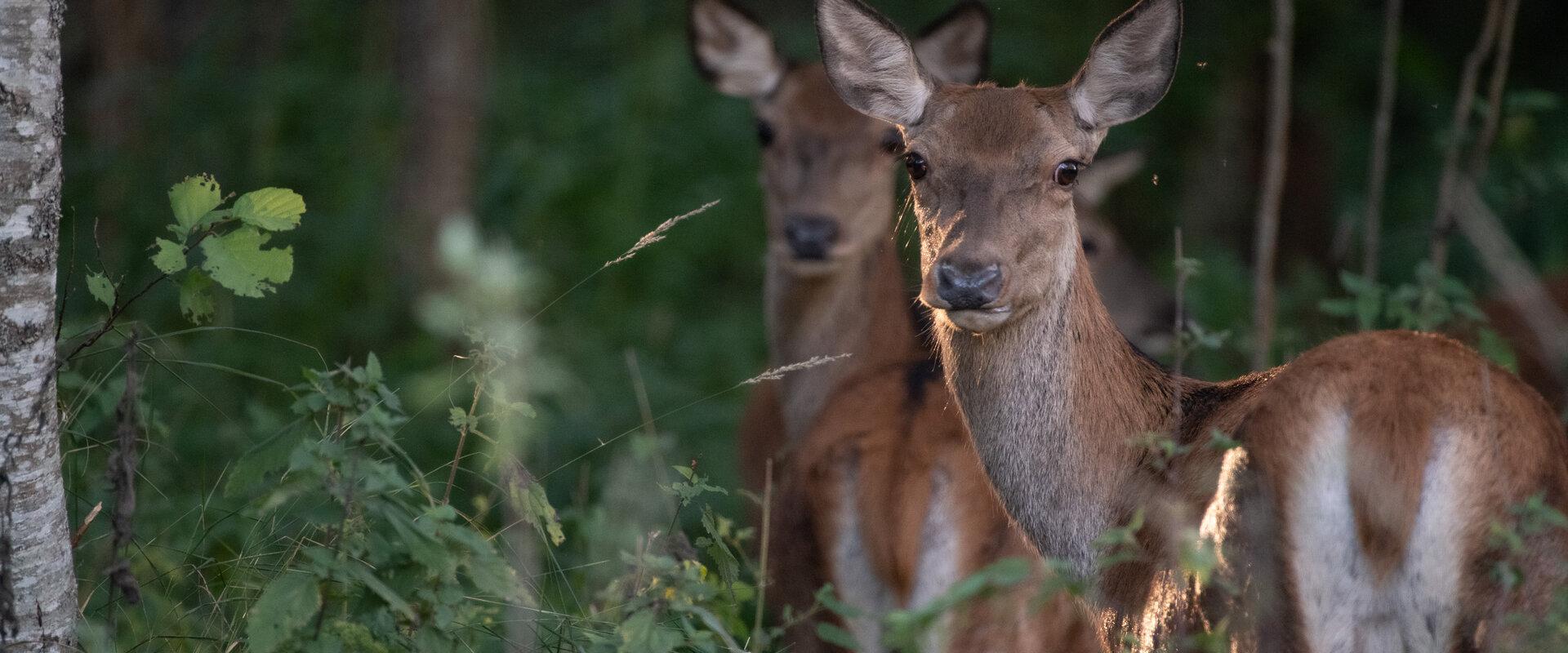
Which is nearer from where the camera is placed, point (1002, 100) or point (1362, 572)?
point (1362, 572)

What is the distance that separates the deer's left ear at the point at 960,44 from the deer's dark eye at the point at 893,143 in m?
1.20

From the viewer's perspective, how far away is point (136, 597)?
249cm

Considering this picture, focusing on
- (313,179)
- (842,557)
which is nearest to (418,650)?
(842,557)

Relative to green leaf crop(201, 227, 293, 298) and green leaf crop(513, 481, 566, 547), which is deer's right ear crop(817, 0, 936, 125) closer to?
green leaf crop(513, 481, 566, 547)

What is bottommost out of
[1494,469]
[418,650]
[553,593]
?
[553,593]

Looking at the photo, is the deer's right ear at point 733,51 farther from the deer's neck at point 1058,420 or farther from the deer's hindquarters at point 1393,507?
the deer's hindquarters at point 1393,507

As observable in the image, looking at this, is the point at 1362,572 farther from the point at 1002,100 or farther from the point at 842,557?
the point at 842,557

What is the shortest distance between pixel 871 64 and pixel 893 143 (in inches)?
12.2

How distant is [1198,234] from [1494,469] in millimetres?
7333

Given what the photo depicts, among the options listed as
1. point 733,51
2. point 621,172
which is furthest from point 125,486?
point 621,172

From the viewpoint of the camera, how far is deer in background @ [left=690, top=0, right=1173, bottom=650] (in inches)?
156

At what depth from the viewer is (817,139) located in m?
5.32

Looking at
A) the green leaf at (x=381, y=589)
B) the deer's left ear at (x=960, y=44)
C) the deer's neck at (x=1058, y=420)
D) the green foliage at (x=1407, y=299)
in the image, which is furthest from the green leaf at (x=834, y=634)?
the deer's left ear at (x=960, y=44)

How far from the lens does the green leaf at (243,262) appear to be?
278 centimetres
